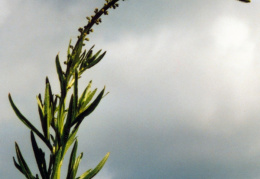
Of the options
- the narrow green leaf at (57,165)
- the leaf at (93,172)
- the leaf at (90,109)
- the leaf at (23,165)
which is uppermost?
the leaf at (90,109)

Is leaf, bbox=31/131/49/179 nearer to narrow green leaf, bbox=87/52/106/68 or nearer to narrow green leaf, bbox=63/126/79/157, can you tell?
narrow green leaf, bbox=63/126/79/157

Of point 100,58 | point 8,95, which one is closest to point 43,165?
point 8,95

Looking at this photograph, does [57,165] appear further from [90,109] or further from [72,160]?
[90,109]

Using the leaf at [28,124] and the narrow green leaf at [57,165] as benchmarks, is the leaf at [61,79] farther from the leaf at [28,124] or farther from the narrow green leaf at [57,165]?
the narrow green leaf at [57,165]

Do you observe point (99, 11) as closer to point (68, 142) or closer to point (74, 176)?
point (68, 142)

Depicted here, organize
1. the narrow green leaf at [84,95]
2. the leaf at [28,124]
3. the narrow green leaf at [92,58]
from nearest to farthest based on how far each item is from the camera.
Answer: the leaf at [28,124] < the narrow green leaf at [84,95] < the narrow green leaf at [92,58]

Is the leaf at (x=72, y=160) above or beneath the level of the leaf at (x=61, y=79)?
beneath

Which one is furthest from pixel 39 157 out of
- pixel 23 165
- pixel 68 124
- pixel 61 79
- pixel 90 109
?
pixel 61 79

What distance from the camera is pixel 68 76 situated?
2.97 metres

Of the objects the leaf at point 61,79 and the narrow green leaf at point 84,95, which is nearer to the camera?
the leaf at point 61,79

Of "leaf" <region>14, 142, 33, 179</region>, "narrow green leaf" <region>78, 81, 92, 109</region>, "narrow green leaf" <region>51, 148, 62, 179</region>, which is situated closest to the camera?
"narrow green leaf" <region>51, 148, 62, 179</region>

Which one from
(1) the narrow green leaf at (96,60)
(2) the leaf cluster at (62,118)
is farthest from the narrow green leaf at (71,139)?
(1) the narrow green leaf at (96,60)

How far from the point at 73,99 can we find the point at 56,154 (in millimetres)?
514

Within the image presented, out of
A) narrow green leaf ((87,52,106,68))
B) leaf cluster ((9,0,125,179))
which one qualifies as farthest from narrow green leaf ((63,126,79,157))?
narrow green leaf ((87,52,106,68))
